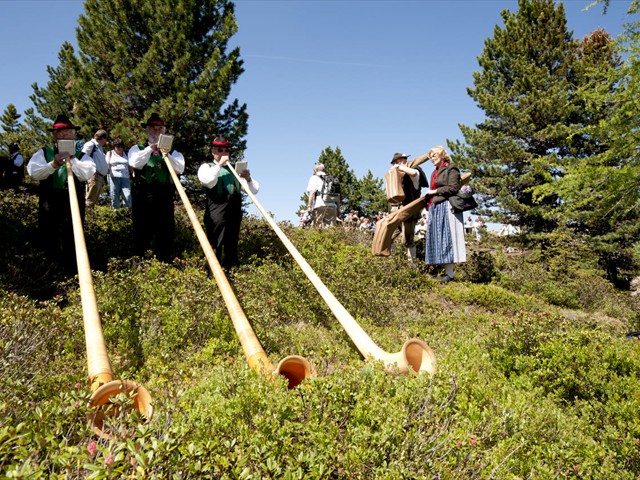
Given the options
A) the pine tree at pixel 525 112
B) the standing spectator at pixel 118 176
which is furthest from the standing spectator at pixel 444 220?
Answer: the pine tree at pixel 525 112

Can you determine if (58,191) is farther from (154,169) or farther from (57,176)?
(154,169)

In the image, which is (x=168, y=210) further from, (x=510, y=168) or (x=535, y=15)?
(x=535, y=15)

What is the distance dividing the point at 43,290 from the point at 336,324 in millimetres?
3773

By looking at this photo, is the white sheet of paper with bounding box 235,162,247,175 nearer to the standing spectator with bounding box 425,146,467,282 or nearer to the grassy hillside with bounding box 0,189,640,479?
the grassy hillside with bounding box 0,189,640,479

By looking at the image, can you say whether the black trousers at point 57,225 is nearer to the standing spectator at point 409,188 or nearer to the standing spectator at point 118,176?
the standing spectator at point 118,176

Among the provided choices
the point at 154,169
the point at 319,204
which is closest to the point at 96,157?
the point at 154,169

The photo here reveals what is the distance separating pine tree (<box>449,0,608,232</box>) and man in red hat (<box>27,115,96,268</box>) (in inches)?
604

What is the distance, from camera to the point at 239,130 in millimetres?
13836

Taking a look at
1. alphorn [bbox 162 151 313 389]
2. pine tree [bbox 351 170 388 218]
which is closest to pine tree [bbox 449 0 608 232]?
alphorn [bbox 162 151 313 389]

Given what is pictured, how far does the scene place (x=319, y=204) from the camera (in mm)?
11172

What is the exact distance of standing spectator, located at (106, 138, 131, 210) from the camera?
338 inches

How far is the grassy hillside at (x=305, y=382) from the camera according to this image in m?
1.72

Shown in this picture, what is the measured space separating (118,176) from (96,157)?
1.23m

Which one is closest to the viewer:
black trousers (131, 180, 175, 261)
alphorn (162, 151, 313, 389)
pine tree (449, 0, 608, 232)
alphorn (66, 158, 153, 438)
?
alphorn (66, 158, 153, 438)
